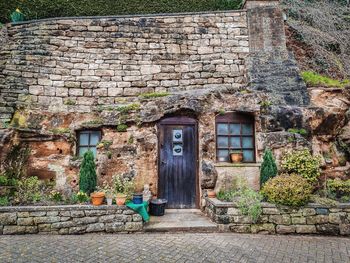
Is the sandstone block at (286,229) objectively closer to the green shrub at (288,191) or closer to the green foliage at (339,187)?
the green shrub at (288,191)

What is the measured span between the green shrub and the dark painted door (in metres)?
2.03

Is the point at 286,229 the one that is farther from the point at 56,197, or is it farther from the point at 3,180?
the point at 3,180

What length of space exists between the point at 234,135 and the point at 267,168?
1.37m

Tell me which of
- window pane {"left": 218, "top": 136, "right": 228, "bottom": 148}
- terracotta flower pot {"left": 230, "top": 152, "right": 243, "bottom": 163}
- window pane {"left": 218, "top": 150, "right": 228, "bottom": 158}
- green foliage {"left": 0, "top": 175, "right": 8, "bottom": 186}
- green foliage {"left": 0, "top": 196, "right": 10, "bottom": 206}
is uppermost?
window pane {"left": 218, "top": 136, "right": 228, "bottom": 148}

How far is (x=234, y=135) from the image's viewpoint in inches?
276

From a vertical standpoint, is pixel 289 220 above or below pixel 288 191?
below

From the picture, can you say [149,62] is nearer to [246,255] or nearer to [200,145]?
[200,145]

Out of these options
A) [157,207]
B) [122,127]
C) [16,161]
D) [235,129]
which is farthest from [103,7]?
[157,207]

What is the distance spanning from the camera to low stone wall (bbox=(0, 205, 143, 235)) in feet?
16.3

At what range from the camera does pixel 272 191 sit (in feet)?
17.5

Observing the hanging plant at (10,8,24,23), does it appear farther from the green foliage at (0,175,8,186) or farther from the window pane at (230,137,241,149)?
the window pane at (230,137,241,149)

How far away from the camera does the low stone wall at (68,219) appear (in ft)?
16.3

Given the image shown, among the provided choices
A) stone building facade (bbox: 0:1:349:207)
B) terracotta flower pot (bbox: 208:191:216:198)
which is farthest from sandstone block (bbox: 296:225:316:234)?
terracotta flower pot (bbox: 208:191:216:198)

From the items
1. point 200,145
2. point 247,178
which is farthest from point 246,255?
point 200,145
